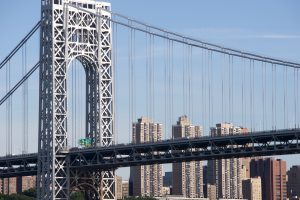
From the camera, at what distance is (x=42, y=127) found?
451ft

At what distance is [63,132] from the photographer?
13688 centimetres

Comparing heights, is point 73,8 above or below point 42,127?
above

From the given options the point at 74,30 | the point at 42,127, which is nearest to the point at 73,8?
the point at 74,30

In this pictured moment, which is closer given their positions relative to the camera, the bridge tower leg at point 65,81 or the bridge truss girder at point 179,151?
the bridge truss girder at point 179,151

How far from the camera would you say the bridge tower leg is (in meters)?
137

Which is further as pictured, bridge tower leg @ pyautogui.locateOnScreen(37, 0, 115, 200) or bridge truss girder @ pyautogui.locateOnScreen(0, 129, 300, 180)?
bridge tower leg @ pyautogui.locateOnScreen(37, 0, 115, 200)

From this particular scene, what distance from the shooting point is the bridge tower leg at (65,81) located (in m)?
137

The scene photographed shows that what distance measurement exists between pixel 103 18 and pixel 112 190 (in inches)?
598

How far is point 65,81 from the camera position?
13712 cm

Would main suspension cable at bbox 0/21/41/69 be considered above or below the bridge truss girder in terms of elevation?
above

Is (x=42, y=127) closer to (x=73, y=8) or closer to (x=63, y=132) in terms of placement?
(x=63, y=132)

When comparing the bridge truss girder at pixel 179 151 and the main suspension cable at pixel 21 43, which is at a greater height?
the main suspension cable at pixel 21 43

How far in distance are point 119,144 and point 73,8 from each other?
42.6 feet

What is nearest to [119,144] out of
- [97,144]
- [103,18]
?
[97,144]
